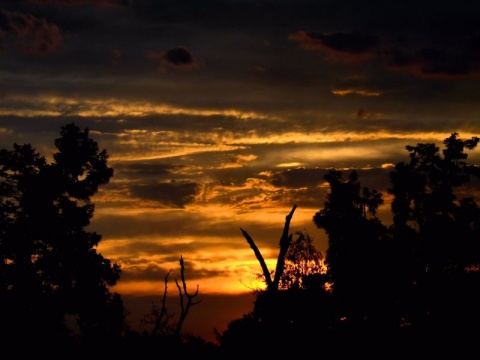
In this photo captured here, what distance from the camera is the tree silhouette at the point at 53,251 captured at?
49344mm

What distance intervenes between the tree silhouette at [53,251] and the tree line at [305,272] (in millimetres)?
74

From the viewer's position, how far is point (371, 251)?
66.0 meters

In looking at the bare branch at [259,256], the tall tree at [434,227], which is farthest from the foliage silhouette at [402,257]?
the bare branch at [259,256]

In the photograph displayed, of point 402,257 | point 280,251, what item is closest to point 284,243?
point 280,251

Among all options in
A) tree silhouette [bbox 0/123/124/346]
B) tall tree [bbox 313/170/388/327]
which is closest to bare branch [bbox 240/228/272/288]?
tree silhouette [bbox 0/123/124/346]

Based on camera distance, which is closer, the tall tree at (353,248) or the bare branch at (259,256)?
Result: the bare branch at (259,256)

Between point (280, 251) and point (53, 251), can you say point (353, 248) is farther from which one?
point (280, 251)

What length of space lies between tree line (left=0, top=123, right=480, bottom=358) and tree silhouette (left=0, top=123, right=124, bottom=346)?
7 cm

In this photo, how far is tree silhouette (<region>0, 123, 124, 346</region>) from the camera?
49.3m

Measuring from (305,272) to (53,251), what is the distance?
21.3 m

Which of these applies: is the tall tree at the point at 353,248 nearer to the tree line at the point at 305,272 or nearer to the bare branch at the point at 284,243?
the tree line at the point at 305,272

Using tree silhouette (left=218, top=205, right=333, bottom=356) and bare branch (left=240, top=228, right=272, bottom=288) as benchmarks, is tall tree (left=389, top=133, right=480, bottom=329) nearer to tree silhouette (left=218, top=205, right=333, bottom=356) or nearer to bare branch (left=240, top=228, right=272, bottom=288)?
tree silhouette (left=218, top=205, right=333, bottom=356)

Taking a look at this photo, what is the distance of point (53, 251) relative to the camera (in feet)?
167

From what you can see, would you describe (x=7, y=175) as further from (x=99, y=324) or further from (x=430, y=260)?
(x=430, y=260)
